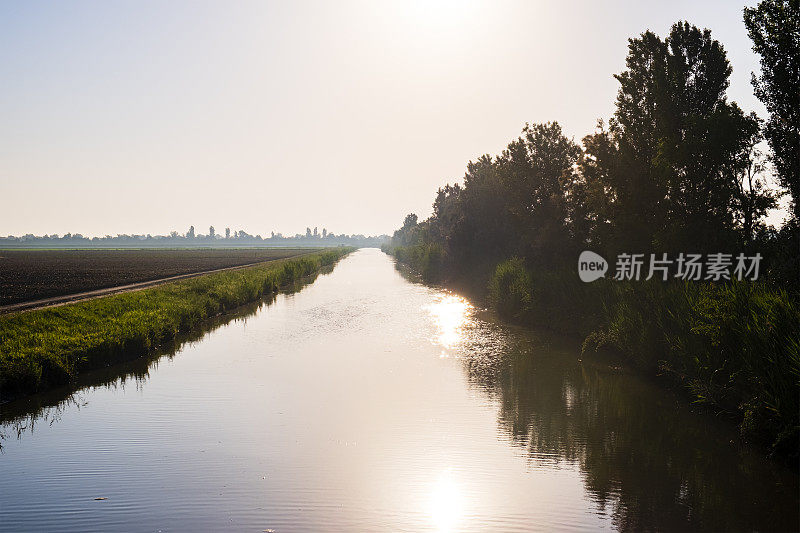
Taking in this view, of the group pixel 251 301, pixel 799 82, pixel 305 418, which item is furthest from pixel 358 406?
pixel 251 301

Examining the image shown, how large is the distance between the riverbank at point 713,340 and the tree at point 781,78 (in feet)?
15.6

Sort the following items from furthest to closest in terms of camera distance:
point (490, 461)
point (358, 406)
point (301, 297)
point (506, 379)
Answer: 1. point (301, 297)
2. point (506, 379)
3. point (358, 406)
4. point (490, 461)

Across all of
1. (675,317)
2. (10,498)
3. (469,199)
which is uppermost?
(469,199)

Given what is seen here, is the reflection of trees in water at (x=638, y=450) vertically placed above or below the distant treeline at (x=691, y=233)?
below

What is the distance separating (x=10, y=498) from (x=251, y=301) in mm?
30046

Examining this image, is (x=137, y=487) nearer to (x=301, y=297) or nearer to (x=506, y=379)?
(x=506, y=379)

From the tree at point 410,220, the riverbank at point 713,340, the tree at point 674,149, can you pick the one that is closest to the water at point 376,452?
the riverbank at point 713,340

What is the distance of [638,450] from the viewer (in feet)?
36.3

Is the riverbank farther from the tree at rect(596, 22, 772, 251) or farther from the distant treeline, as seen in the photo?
the tree at rect(596, 22, 772, 251)

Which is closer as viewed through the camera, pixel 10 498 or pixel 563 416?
pixel 10 498

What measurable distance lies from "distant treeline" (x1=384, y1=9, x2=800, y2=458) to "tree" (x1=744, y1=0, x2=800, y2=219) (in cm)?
4

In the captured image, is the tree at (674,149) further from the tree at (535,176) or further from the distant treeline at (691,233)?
the tree at (535,176)

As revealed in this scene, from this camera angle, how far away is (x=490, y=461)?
10406 millimetres

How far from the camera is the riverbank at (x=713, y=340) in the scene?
10.2 meters
